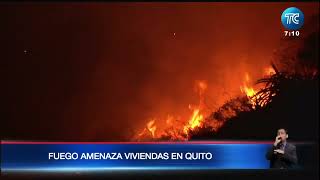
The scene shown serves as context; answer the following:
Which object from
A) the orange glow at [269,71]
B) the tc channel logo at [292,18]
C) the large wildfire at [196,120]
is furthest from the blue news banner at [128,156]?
the tc channel logo at [292,18]

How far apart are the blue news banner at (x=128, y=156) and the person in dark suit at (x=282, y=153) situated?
94mm

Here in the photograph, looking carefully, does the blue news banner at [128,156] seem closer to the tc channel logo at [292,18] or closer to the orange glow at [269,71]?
the orange glow at [269,71]

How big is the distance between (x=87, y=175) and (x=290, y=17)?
2607mm

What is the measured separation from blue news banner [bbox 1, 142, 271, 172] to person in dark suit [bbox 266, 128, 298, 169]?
94 mm

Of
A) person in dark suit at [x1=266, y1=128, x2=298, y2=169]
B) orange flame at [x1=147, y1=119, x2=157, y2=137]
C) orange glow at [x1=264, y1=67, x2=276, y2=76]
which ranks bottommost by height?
person in dark suit at [x1=266, y1=128, x2=298, y2=169]

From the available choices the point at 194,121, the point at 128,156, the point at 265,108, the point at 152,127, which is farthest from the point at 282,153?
the point at 128,156

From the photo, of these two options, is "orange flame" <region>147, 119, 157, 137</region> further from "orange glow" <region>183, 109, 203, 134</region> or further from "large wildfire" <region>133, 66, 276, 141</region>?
"orange glow" <region>183, 109, 203, 134</region>

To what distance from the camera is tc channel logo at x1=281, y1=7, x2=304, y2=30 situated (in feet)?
20.0

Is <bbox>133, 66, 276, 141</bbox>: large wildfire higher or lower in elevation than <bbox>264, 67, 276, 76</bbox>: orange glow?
lower

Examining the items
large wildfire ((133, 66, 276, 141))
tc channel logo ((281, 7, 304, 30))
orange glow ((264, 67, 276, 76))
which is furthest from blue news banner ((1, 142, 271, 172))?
tc channel logo ((281, 7, 304, 30))

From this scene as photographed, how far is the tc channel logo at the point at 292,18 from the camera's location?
6.10 meters

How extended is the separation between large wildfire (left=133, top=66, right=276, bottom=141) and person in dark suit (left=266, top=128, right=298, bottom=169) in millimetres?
457

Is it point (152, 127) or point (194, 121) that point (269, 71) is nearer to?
point (194, 121)

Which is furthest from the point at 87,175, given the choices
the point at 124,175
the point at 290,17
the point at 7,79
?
the point at 290,17
